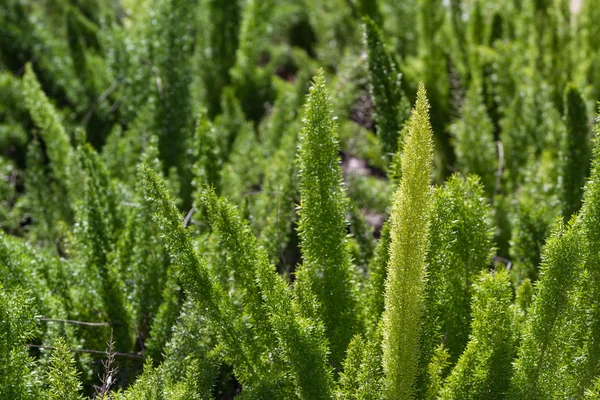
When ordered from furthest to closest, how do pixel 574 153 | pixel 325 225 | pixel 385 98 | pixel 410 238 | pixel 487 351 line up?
pixel 574 153 < pixel 385 98 < pixel 325 225 < pixel 487 351 < pixel 410 238

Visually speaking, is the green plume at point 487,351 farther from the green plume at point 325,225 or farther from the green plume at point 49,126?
the green plume at point 49,126

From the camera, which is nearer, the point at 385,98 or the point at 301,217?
the point at 301,217

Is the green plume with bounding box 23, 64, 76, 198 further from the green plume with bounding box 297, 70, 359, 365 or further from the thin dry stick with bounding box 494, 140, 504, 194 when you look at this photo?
the thin dry stick with bounding box 494, 140, 504, 194

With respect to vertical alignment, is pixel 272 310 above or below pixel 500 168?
below

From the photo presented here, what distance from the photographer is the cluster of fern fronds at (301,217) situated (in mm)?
980

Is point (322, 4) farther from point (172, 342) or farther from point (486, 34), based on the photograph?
point (172, 342)

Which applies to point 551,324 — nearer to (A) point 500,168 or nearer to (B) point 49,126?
(A) point 500,168

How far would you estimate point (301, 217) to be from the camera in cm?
120

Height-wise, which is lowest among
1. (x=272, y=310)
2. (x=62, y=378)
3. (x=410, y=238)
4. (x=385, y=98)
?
(x=62, y=378)

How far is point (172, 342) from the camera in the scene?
1.12 metres

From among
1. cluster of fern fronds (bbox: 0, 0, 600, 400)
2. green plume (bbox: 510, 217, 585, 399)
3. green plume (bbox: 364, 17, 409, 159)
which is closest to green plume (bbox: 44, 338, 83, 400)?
cluster of fern fronds (bbox: 0, 0, 600, 400)

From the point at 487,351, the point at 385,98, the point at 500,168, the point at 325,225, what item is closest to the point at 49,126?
the point at 385,98

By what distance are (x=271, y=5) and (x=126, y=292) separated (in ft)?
4.38

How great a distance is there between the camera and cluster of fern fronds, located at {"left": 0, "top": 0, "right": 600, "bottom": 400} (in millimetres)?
980
